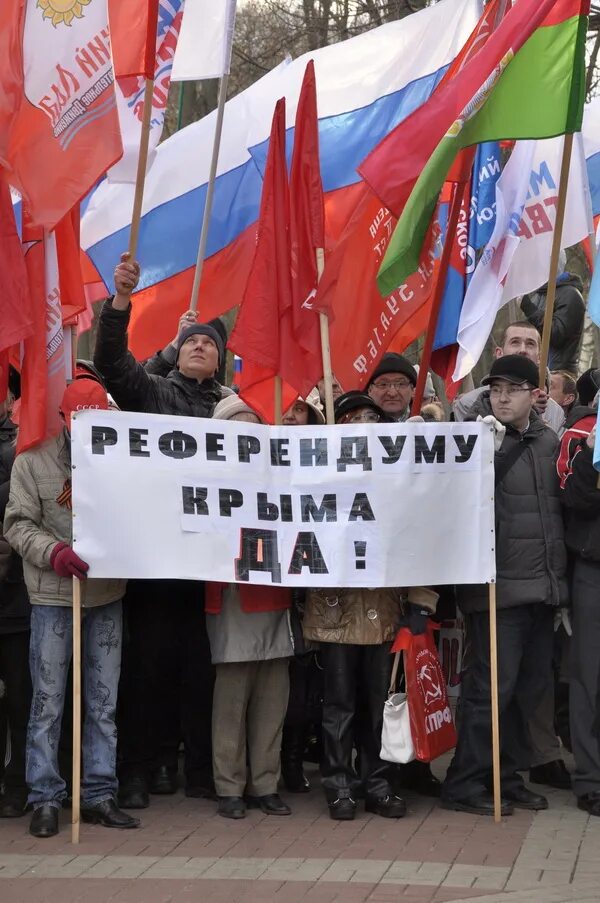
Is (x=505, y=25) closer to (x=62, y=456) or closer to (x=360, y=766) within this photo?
(x=62, y=456)

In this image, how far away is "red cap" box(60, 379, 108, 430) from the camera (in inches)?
261

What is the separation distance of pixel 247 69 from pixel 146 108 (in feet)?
47.8

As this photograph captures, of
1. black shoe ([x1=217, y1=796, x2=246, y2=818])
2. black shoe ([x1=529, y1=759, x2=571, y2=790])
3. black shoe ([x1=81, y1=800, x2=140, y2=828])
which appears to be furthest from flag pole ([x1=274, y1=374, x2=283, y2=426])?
Answer: black shoe ([x1=529, y1=759, x2=571, y2=790])

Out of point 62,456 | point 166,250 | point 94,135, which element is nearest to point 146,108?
point 94,135

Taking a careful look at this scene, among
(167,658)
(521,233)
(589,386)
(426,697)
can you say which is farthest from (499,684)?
(521,233)

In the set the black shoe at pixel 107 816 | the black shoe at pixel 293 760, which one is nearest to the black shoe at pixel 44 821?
the black shoe at pixel 107 816

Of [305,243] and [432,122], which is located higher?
[432,122]

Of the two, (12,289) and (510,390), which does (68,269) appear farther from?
(510,390)

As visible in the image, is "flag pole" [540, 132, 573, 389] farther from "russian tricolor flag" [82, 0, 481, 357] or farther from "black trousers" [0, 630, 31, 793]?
"black trousers" [0, 630, 31, 793]

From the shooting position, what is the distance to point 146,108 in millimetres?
6992

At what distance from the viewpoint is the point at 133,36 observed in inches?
288

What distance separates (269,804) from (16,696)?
1.34 metres

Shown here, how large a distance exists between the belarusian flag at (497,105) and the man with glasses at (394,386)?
0.77 metres

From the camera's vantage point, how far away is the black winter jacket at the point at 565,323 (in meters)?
9.46
